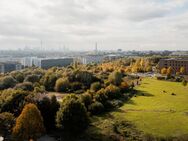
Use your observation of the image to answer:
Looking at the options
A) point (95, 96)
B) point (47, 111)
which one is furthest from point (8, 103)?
point (95, 96)

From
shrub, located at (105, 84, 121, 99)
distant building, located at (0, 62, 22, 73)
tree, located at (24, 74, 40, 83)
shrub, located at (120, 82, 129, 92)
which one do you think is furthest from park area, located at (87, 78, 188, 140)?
distant building, located at (0, 62, 22, 73)

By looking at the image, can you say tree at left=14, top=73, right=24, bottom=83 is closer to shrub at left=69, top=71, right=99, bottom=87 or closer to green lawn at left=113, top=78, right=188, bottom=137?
shrub at left=69, top=71, right=99, bottom=87

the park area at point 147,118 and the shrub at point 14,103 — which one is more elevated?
the shrub at point 14,103

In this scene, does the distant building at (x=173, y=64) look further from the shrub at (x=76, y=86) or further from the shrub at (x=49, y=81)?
the shrub at (x=49, y=81)

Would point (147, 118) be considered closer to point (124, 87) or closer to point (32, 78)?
point (124, 87)

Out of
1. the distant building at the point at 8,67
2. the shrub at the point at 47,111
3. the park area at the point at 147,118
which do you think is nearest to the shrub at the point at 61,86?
the park area at the point at 147,118

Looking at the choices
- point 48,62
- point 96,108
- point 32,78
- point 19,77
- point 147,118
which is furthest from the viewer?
point 48,62

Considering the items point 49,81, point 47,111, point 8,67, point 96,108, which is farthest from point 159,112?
point 8,67
